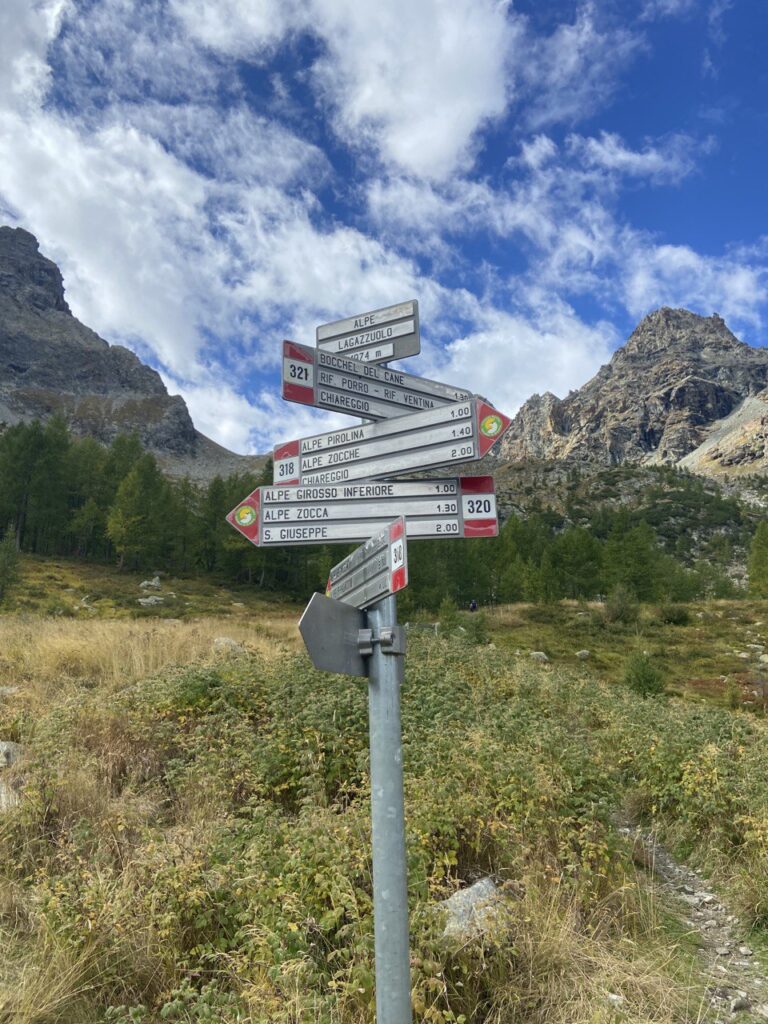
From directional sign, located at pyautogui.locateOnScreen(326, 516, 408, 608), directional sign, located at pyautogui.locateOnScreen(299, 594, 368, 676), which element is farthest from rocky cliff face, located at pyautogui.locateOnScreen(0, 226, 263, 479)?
directional sign, located at pyautogui.locateOnScreen(299, 594, 368, 676)

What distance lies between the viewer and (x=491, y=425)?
2.96 metres

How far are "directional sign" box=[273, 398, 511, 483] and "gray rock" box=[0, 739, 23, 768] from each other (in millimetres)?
4707

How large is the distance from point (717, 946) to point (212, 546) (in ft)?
160

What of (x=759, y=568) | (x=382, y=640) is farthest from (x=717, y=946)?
(x=759, y=568)

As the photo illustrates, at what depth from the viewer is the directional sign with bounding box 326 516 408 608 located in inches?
89.9

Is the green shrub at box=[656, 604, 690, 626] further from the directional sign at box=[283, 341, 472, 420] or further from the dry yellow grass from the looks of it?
the directional sign at box=[283, 341, 472, 420]

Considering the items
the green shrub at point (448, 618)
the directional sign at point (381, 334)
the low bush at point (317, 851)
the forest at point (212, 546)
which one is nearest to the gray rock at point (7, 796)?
the low bush at point (317, 851)

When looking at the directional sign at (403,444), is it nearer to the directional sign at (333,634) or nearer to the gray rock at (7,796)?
the directional sign at (333,634)

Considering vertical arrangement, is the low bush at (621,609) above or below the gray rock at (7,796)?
above

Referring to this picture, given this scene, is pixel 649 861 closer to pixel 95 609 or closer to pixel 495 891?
pixel 495 891

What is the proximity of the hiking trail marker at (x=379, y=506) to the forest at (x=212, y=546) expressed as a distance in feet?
123

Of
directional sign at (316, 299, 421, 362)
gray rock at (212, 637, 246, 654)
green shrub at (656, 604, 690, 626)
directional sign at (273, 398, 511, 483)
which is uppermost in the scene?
directional sign at (316, 299, 421, 362)

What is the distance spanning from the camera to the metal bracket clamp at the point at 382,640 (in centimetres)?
239

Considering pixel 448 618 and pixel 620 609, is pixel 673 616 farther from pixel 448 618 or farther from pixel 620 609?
pixel 448 618
